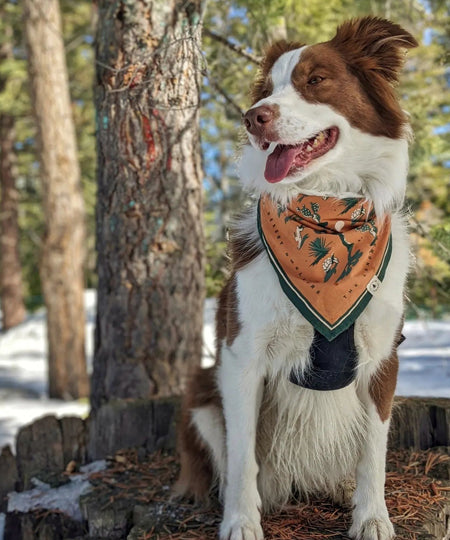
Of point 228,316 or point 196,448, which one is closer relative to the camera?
point 228,316

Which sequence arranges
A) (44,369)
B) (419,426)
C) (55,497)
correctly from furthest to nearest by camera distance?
(44,369)
(419,426)
(55,497)

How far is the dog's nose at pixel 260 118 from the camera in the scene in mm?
2162

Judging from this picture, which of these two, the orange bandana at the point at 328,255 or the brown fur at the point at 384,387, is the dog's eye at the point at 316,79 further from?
the brown fur at the point at 384,387

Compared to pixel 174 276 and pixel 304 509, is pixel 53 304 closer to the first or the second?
pixel 174 276

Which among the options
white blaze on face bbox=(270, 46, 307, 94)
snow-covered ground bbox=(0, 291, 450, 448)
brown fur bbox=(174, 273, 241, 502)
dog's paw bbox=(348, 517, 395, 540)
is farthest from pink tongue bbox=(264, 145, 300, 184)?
snow-covered ground bbox=(0, 291, 450, 448)

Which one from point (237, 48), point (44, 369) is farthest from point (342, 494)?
point (44, 369)

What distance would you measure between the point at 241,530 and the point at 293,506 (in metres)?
0.44

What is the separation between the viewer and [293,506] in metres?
2.66

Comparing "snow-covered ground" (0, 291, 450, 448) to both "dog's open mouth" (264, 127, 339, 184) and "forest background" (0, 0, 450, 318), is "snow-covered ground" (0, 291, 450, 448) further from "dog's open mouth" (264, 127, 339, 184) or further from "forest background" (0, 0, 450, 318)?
"dog's open mouth" (264, 127, 339, 184)

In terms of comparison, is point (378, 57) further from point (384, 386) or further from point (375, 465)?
point (375, 465)

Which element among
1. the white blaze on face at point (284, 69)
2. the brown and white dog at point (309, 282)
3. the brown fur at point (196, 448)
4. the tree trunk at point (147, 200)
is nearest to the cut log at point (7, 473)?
the tree trunk at point (147, 200)

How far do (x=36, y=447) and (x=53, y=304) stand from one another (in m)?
5.91

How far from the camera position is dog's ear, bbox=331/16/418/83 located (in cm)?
242

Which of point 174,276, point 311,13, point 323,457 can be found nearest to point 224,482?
point 323,457
